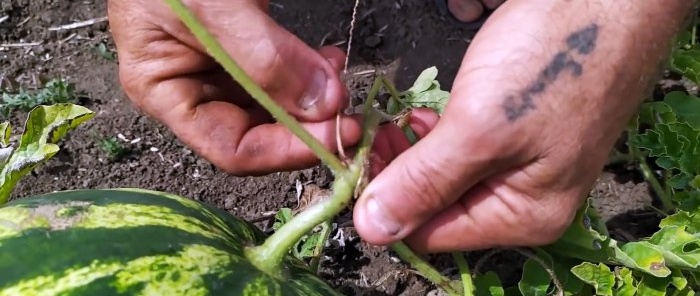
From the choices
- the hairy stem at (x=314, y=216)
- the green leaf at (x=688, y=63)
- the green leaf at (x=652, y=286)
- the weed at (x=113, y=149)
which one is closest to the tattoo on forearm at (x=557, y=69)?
the hairy stem at (x=314, y=216)

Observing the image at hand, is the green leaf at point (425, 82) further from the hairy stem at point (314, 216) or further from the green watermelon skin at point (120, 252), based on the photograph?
the green watermelon skin at point (120, 252)

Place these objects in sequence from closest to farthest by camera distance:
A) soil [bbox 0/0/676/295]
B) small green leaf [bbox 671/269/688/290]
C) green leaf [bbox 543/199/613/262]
→ green leaf [bbox 543/199/613/262] → small green leaf [bbox 671/269/688/290] → soil [bbox 0/0/676/295]

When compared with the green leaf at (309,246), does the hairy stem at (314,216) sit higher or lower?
higher

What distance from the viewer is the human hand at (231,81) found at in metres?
1.68

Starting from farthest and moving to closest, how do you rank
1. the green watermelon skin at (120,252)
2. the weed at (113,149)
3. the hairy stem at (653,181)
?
the weed at (113,149)
the hairy stem at (653,181)
the green watermelon skin at (120,252)

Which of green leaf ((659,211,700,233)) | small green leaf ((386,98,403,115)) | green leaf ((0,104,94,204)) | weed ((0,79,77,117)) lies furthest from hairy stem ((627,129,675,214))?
weed ((0,79,77,117))

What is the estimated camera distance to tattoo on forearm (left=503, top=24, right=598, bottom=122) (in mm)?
1562

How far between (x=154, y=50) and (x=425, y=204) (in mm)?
743

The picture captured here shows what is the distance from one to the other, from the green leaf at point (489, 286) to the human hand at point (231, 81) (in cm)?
49

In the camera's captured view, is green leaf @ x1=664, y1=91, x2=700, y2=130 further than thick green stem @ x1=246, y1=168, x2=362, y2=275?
Yes

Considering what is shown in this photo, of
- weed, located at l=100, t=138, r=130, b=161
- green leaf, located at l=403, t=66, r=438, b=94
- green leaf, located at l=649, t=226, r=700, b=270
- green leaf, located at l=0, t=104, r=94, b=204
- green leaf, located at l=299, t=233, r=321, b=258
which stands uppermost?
green leaf, located at l=0, t=104, r=94, b=204

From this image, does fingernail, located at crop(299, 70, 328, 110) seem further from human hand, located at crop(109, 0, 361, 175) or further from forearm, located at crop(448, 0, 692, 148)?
forearm, located at crop(448, 0, 692, 148)

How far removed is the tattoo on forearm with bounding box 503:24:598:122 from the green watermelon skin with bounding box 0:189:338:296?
0.49 m

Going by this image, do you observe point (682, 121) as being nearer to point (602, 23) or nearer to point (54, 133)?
point (602, 23)
